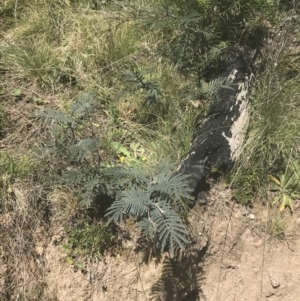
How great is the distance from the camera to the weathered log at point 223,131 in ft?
9.46

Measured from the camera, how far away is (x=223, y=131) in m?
2.99

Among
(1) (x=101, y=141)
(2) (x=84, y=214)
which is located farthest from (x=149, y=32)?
(2) (x=84, y=214)

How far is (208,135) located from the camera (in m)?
2.97

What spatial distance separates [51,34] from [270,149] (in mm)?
2029

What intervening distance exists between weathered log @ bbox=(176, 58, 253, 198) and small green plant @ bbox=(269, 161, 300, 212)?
0.37 m

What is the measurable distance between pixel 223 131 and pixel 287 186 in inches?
24.8

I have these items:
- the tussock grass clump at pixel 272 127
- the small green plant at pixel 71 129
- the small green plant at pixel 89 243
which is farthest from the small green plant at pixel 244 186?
the small green plant at pixel 71 129

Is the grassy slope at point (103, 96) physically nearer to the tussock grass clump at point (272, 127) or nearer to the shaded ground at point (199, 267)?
the tussock grass clump at point (272, 127)

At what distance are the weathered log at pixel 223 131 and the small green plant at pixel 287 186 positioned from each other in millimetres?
370

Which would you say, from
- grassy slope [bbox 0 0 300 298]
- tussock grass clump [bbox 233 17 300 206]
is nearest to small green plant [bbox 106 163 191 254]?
grassy slope [bbox 0 0 300 298]

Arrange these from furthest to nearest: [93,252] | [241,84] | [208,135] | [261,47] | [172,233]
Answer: [261,47]
[241,84]
[208,135]
[93,252]
[172,233]

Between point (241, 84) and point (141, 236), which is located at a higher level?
point (241, 84)

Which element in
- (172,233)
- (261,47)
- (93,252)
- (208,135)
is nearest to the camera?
(172,233)

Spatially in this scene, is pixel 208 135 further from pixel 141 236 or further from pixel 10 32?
pixel 10 32
